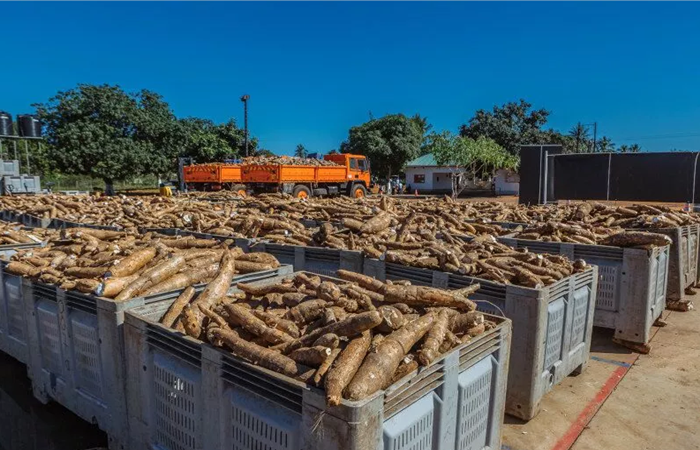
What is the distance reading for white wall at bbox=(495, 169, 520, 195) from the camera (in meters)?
44.6

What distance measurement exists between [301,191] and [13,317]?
63.2 feet

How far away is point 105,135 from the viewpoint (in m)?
29.6

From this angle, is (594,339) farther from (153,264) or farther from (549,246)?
(153,264)

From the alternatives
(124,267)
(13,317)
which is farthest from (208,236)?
(124,267)

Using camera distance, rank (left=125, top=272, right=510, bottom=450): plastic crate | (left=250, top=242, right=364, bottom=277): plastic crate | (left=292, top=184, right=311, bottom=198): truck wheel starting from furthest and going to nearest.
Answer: (left=292, top=184, right=311, bottom=198): truck wheel, (left=250, top=242, right=364, bottom=277): plastic crate, (left=125, top=272, right=510, bottom=450): plastic crate

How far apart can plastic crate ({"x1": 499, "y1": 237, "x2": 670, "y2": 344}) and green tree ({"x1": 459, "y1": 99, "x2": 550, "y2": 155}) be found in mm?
42180

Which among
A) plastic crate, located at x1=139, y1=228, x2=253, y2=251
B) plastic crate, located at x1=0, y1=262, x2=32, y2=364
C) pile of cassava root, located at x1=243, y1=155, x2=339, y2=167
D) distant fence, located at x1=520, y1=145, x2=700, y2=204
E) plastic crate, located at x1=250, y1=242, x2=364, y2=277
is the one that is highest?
pile of cassava root, located at x1=243, y1=155, x2=339, y2=167

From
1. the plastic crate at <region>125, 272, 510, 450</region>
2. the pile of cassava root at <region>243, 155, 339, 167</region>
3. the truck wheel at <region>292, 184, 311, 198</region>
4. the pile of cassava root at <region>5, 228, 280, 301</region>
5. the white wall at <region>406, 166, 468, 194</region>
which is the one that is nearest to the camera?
the plastic crate at <region>125, 272, 510, 450</region>

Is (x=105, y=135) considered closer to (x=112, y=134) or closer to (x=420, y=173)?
(x=112, y=134)

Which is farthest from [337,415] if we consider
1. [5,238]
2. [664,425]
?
[5,238]

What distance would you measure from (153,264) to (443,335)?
2.92 meters

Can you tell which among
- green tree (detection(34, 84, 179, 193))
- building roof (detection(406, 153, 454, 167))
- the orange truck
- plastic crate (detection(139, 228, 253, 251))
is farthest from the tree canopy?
plastic crate (detection(139, 228, 253, 251))

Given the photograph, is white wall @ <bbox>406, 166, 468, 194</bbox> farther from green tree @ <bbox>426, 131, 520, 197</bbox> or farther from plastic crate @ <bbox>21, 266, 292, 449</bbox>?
plastic crate @ <bbox>21, 266, 292, 449</bbox>

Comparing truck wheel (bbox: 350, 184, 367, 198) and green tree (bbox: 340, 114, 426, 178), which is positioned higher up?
green tree (bbox: 340, 114, 426, 178)
